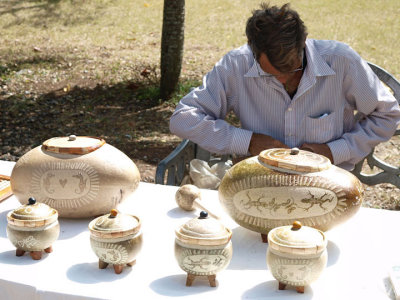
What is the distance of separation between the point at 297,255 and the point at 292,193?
32cm

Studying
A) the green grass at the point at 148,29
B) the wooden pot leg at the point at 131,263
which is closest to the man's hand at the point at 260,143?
the wooden pot leg at the point at 131,263

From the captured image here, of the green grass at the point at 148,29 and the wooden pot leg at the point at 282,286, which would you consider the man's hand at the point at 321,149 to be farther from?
the green grass at the point at 148,29

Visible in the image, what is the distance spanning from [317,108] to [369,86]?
26 cm

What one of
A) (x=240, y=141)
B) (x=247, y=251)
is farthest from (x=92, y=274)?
(x=240, y=141)

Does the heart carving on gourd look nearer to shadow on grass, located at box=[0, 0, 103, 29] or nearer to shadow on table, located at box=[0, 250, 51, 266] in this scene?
shadow on table, located at box=[0, 250, 51, 266]

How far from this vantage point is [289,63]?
7.82 feet

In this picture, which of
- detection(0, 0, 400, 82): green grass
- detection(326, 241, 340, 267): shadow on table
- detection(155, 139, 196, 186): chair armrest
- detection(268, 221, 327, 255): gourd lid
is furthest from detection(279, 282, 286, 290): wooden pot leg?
detection(0, 0, 400, 82): green grass

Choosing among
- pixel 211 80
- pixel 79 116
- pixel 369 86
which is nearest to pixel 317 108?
pixel 369 86

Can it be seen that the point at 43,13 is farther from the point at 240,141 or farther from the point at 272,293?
the point at 272,293

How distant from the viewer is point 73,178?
1.88m

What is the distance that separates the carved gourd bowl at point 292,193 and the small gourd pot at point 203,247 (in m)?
0.28

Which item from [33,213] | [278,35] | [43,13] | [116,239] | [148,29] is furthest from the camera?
[43,13]

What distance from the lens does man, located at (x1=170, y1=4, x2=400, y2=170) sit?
2.66 metres

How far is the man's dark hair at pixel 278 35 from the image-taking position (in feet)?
7.63
